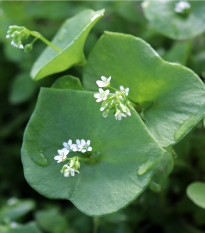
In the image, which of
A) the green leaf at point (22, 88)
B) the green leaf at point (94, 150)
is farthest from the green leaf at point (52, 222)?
the green leaf at point (22, 88)

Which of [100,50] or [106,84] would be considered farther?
[100,50]

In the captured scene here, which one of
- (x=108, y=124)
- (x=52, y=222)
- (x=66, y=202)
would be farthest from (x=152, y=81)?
(x=66, y=202)

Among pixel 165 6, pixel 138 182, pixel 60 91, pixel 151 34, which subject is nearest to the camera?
pixel 138 182

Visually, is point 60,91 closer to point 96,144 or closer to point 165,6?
point 96,144

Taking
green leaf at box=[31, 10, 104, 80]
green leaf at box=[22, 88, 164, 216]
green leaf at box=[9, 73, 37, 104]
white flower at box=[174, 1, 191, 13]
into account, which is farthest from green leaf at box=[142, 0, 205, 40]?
green leaf at box=[9, 73, 37, 104]

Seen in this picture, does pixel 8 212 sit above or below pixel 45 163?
below

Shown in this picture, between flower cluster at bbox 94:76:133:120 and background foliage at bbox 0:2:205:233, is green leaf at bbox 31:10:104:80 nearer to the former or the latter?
flower cluster at bbox 94:76:133:120

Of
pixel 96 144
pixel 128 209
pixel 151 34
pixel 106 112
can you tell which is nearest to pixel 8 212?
pixel 128 209
